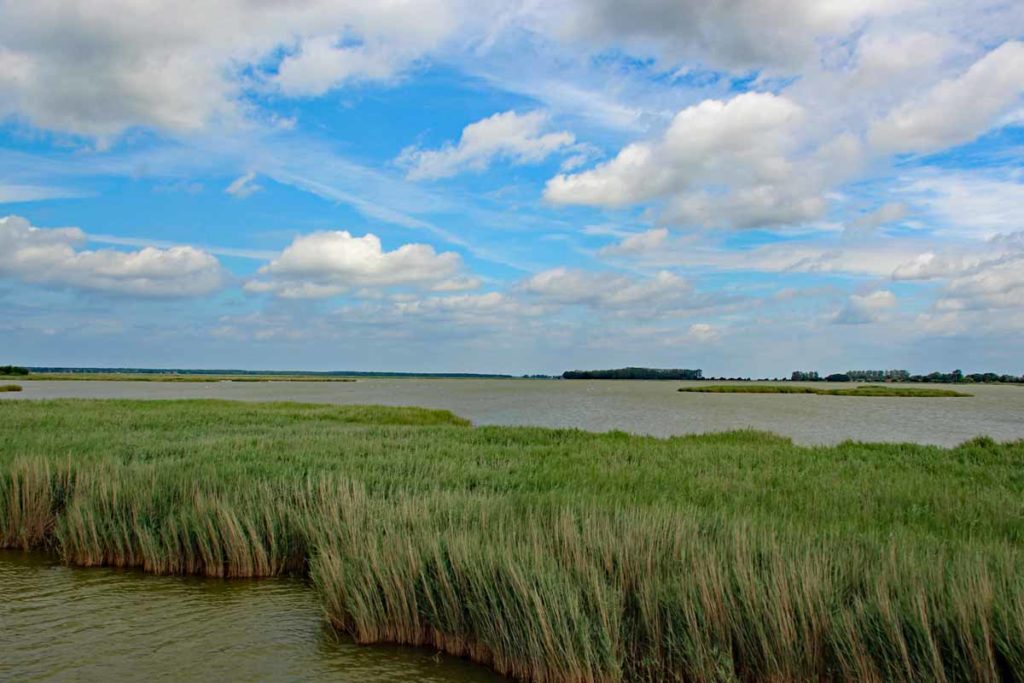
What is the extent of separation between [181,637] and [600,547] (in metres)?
4.83

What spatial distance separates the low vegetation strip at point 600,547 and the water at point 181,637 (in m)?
0.38

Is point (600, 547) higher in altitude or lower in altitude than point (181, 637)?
higher

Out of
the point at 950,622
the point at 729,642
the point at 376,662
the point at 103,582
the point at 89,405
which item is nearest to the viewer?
the point at 950,622

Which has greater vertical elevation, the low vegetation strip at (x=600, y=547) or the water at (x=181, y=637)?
the low vegetation strip at (x=600, y=547)

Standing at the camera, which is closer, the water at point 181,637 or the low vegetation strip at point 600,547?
the low vegetation strip at point 600,547

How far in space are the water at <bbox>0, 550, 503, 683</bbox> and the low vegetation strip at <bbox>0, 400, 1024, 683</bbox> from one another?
38 centimetres

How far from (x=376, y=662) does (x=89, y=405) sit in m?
36.1

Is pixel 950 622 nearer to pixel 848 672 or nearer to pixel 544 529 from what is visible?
pixel 848 672

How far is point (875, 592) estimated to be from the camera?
611 cm

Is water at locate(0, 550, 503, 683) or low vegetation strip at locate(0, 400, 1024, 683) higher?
low vegetation strip at locate(0, 400, 1024, 683)

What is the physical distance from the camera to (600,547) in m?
7.38

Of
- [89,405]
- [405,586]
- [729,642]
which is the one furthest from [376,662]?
[89,405]

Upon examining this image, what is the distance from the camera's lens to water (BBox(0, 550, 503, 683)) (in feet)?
21.8

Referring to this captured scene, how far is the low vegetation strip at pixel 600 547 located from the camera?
580 cm
